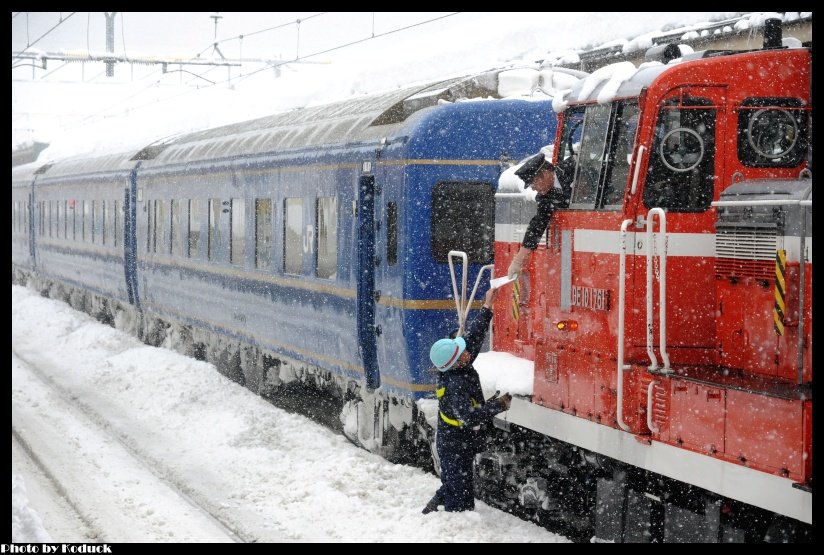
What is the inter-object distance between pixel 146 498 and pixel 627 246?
207 inches

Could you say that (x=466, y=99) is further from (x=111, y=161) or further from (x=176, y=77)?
(x=176, y=77)

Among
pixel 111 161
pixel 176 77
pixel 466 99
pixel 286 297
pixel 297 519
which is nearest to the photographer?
pixel 297 519

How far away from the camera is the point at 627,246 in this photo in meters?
7.02

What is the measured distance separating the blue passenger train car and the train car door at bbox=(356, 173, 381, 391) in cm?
1

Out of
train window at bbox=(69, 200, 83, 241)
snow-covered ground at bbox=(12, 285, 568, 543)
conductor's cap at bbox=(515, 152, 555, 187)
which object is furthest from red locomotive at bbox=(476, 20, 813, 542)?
train window at bbox=(69, 200, 83, 241)

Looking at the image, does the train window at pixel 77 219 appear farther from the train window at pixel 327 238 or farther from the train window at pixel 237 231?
the train window at pixel 327 238

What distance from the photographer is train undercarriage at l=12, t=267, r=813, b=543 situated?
6359mm

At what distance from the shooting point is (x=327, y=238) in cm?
1202

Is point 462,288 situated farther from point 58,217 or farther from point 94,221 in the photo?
point 58,217

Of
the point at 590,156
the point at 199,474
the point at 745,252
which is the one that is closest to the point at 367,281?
the point at 199,474

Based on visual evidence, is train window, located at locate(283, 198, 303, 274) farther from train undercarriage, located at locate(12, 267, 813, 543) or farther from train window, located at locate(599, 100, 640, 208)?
train window, located at locate(599, 100, 640, 208)

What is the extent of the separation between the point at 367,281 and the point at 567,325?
3601 millimetres

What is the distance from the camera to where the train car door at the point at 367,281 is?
Result: 36.1 ft
